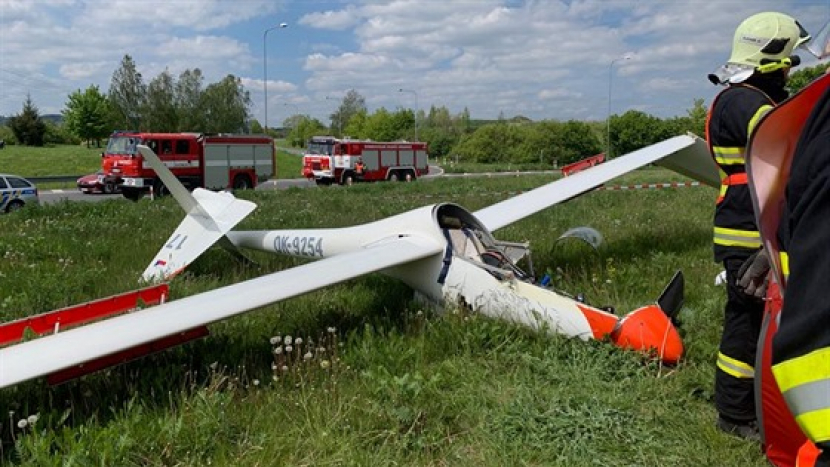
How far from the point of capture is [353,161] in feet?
116

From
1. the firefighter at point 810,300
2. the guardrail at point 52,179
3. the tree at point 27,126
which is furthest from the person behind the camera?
the tree at point 27,126

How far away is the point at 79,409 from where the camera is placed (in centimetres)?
377

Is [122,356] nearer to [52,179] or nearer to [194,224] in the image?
[194,224]

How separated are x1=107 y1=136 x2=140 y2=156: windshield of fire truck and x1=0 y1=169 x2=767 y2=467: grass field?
20106 millimetres

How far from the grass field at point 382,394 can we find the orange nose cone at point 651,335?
0.40 ft

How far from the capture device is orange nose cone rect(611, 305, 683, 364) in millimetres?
4336

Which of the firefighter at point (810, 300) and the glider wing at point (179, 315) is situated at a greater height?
the firefighter at point (810, 300)

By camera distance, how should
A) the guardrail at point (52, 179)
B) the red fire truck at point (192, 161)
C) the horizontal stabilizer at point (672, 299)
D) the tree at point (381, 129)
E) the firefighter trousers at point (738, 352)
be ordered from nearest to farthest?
the firefighter trousers at point (738, 352) → the horizontal stabilizer at point (672, 299) → the red fire truck at point (192, 161) → the guardrail at point (52, 179) → the tree at point (381, 129)

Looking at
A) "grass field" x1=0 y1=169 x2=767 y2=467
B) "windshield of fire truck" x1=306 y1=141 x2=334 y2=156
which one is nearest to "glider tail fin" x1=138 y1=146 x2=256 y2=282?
"grass field" x1=0 y1=169 x2=767 y2=467

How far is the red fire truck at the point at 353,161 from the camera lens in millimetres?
35406

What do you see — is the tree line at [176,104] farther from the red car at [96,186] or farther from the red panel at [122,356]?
the red panel at [122,356]

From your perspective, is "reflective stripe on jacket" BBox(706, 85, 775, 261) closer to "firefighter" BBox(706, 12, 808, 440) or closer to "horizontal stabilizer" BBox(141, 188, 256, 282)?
"firefighter" BBox(706, 12, 808, 440)

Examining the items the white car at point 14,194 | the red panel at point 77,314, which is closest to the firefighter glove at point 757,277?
the red panel at point 77,314

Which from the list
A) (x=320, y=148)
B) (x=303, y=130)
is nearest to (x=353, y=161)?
(x=320, y=148)
